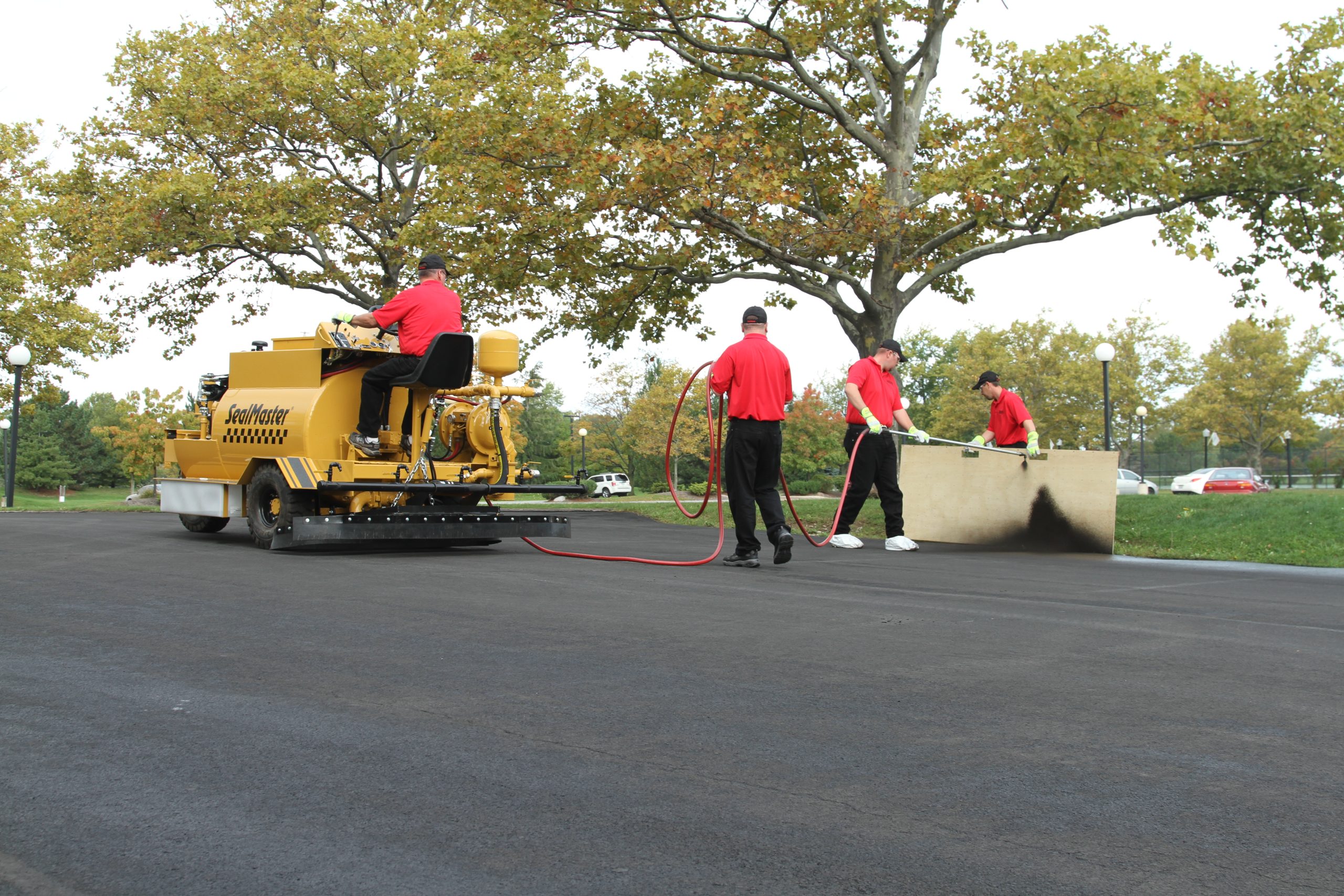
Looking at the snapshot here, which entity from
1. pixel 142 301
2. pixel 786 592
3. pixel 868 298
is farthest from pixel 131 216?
pixel 786 592

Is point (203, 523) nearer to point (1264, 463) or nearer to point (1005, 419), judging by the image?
point (1005, 419)

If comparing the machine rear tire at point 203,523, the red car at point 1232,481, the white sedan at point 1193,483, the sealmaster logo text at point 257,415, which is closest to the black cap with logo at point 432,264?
the sealmaster logo text at point 257,415

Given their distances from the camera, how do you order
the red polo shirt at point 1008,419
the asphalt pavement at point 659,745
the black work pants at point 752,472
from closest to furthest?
the asphalt pavement at point 659,745, the black work pants at point 752,472, the red polo shirt at point 1008,419

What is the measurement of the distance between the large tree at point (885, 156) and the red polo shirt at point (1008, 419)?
3.82 meters

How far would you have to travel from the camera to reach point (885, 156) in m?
18.3

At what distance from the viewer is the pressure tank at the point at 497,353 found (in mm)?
10328

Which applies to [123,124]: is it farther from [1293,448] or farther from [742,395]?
[1293,448]

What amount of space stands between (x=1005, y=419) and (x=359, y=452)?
7.22m

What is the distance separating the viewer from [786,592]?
721 cm

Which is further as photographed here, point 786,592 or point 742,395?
point 742,395

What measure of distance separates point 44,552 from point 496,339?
4.45 m

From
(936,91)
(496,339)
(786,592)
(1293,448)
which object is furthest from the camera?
(1293,448)

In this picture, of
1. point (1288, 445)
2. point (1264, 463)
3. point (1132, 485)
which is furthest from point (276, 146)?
point (1264, 463)

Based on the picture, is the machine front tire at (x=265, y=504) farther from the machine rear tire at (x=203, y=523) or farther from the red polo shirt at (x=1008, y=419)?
the red polo shirt at (x=1008, y=419)
